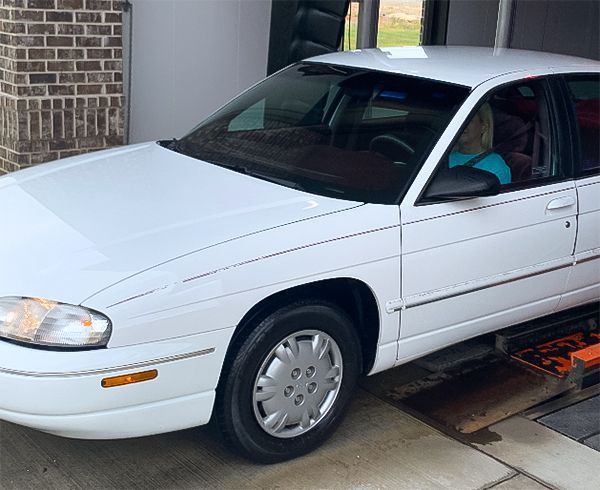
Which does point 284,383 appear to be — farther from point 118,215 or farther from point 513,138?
point 513,138

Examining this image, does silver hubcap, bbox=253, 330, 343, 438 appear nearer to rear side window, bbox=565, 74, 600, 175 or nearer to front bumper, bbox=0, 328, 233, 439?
front bumper, bbox=0, 328, 233, 439

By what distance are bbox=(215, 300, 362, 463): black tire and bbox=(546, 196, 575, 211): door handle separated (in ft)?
4.42

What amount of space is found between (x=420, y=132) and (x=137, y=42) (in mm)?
3839

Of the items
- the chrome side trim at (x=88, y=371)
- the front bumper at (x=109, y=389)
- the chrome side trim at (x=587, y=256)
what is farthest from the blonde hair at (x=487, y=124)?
the chrome side trim at (x=88, y=371)

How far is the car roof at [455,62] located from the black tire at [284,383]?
1474 millimetres

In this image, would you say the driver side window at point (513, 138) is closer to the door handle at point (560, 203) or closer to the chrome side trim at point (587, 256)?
the door handle at point (560, 203)

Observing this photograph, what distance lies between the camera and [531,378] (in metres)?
4.79

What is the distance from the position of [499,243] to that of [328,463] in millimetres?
1370

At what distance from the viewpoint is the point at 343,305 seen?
12.8 feet

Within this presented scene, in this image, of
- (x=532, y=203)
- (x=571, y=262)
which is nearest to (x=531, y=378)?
(x=571, y=262)

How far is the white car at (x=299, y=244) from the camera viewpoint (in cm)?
317

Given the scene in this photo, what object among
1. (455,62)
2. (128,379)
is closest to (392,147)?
(455,62)

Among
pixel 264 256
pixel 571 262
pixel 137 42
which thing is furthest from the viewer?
pixel 137 42

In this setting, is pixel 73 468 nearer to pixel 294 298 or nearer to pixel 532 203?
pixel 294 298
